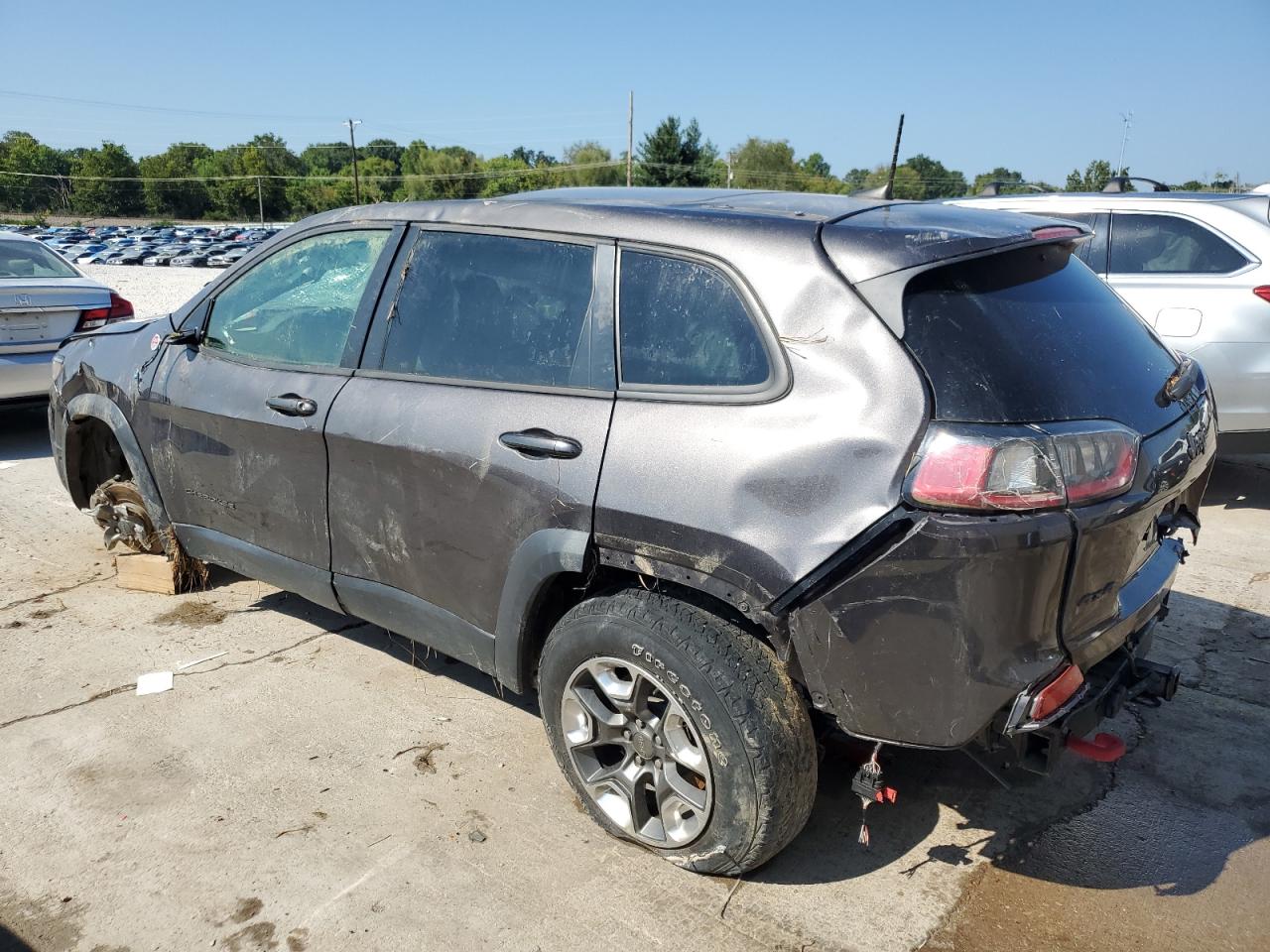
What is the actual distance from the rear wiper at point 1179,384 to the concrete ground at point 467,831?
132 cm

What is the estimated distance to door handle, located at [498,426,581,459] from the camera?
281 centimetres

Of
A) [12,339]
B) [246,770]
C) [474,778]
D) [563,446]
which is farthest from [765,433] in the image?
[12,339]

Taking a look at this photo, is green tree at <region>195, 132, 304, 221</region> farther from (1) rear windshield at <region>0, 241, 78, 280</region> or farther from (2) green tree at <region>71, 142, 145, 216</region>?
(1) rear windshield at <region>0, 241, 78, 280</region>

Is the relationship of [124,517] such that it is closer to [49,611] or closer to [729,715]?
[49,611]

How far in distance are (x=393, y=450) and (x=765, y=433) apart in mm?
1367

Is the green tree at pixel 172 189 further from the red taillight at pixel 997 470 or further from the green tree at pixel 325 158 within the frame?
the red taillight at pixel 997 470

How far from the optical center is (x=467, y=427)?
121 inches

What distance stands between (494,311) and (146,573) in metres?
2.70

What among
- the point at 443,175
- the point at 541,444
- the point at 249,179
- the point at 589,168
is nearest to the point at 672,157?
the point at 589,168

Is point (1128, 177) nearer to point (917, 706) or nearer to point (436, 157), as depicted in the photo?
point (917, 706)

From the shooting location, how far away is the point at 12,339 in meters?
7.38

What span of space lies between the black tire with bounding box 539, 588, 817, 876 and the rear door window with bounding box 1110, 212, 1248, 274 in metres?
5.13

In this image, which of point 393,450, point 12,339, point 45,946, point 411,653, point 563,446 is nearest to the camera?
point 45,946

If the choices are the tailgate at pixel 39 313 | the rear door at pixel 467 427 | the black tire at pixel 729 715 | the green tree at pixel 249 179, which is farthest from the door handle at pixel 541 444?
the green tree at pixel 249 179
